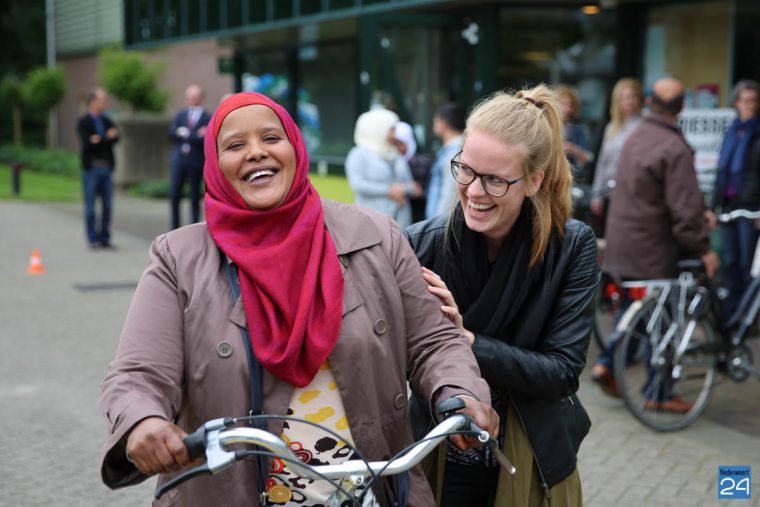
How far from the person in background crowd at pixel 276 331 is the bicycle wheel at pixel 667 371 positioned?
12.6 feet

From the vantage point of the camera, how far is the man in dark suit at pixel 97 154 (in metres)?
13.9

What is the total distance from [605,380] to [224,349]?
4601mm

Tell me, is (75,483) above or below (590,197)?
below

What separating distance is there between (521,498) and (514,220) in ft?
2.50

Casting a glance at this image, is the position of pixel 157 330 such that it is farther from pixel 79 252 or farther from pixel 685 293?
pixel 79 252

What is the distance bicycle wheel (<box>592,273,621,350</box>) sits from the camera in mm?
7434

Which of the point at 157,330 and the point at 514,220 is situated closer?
the point at 157,330

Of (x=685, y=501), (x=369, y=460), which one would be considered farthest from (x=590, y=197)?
(x=369, y=460)

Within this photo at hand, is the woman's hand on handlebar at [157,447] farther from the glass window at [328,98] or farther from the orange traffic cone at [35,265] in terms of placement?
the glass window at [328,98]

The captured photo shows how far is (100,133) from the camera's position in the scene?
1393 cm

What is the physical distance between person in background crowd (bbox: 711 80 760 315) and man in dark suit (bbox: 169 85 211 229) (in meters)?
7.47

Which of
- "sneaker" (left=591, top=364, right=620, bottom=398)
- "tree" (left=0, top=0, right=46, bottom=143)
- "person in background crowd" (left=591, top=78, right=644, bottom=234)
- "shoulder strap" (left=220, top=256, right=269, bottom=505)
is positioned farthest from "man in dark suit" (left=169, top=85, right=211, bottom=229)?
"tree" (left=0, top=0, right=46, bottom=143)

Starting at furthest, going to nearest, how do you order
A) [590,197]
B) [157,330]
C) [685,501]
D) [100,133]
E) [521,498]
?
[100,133]
[590,197]
[685,501]
[521,498]
[157,330]

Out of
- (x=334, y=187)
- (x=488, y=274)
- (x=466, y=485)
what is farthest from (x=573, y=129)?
(x=466, y=485)
